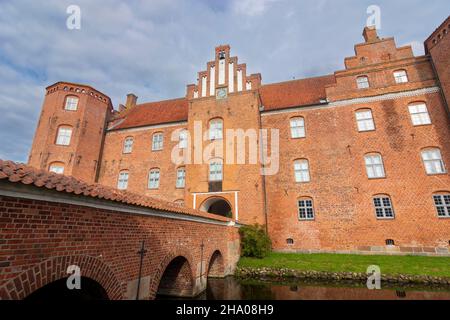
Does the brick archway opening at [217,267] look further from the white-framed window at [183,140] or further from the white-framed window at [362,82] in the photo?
the white-framed window at [362,82]

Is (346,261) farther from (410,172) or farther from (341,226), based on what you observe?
(410,172)

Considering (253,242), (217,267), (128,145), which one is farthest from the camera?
(128,145)

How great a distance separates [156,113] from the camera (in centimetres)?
2467

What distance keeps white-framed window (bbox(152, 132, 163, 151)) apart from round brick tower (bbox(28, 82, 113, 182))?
5.55m

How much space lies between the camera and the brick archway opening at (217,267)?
1193cm

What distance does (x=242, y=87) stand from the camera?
747 inches

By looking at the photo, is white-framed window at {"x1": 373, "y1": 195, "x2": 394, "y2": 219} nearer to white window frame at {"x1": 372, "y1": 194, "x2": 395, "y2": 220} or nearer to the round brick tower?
white window frame at {"x1": 372, "y1": 194, "x2": 395, "y2": 220}

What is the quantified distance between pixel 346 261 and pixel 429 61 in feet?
49.9

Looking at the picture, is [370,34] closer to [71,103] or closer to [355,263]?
[355,263]

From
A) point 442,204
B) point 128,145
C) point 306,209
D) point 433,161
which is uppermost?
point 128,145

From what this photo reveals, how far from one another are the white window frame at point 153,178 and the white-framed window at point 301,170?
1165 cm

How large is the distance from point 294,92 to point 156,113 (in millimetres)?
13998

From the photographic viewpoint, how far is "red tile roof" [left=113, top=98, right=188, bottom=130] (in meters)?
22.6

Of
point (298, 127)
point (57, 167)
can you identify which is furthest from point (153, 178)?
point (298, 127)
